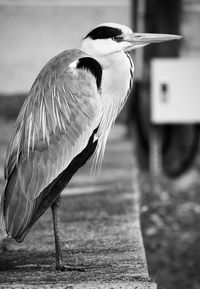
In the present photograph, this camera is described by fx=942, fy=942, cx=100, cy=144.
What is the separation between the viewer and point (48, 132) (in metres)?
4.59

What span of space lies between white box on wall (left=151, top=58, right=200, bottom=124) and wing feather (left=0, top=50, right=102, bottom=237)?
6.22 m

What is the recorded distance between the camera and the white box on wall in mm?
10891

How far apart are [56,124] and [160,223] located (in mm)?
4093

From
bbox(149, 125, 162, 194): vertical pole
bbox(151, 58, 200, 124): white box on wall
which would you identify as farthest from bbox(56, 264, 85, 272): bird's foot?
bbox(149, 125, 162, 194): vertical pole

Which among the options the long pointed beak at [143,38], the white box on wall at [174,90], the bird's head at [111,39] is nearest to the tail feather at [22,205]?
the bird's head at [111,39]

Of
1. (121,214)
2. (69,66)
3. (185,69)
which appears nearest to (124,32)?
(69,66)

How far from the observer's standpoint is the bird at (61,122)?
456 cm

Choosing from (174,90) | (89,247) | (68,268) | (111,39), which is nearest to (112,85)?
(111,39)

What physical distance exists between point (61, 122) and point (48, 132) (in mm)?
103

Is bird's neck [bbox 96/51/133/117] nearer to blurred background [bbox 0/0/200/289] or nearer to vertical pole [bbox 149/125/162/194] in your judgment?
blurred background [bbox 0/0/200/289]

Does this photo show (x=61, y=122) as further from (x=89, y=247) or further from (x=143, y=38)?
(x=89, y=247)

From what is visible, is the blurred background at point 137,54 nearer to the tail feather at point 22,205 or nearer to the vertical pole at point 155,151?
the vertical pole at point 155,151

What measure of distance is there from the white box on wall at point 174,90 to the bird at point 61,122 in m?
6.08

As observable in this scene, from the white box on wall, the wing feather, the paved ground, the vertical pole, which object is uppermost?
the wing feather
